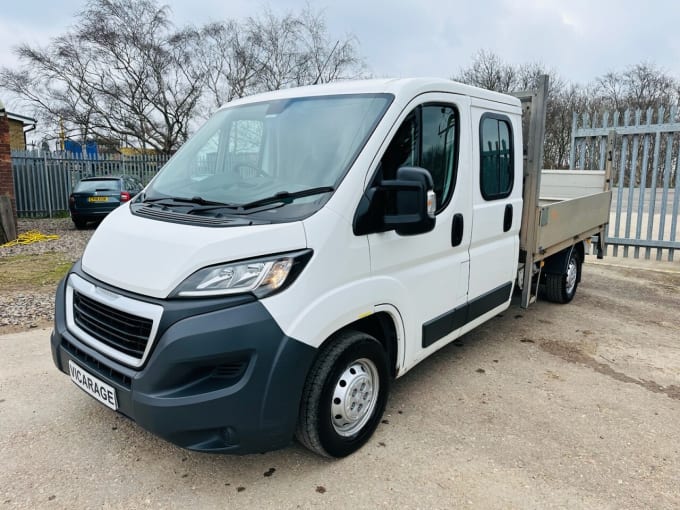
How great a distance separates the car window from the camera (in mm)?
12632

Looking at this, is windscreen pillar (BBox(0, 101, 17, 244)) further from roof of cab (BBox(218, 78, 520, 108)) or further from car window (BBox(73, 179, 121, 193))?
roof of cab (BBox(218, 78, 520, 108))

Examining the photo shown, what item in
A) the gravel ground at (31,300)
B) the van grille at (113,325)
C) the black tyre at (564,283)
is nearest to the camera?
the van grille at (113,325)

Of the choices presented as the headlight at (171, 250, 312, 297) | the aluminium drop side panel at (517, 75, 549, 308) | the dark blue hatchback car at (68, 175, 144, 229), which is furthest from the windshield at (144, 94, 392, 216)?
the dark blue hatchback car at (68, 175, 144, 229)

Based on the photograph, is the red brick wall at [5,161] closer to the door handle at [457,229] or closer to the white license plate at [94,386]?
the white license plate at [94,386]

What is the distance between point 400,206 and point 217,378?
1.28m

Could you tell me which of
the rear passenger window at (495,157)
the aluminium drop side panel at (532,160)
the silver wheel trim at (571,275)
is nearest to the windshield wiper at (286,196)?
the rear passenger window at (495,157)

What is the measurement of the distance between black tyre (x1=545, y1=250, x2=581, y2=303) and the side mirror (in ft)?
12.1

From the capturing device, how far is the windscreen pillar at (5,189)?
10391 mm

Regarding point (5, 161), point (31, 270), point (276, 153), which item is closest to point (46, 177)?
point (5, 161)

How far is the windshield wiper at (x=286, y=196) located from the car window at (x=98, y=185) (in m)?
11.4

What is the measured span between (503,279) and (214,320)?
112 inches

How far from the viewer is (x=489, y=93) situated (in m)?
3.87

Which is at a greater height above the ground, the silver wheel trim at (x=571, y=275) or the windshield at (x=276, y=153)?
the windshield at (x=276, y=153)

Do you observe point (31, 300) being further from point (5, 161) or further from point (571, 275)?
point (571, 275)
